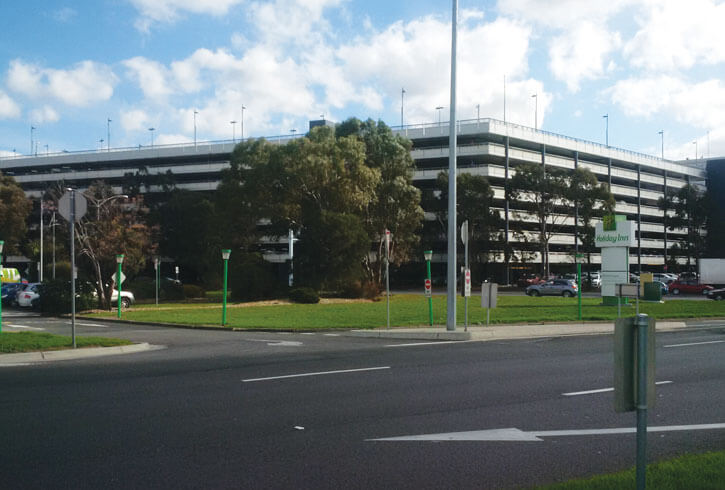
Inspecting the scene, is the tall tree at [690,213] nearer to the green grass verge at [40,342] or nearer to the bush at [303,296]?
the bush at [303,296]

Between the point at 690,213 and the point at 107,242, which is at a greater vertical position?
the point at 690,213

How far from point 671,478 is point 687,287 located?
5926cm

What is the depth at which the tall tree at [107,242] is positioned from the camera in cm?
3553

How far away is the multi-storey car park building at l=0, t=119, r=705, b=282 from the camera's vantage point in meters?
77.6

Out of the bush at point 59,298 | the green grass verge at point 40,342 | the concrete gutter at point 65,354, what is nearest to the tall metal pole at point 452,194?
the concrete gutter at point 65,354

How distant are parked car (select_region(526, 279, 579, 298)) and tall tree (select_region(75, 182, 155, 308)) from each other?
29959 millimetres

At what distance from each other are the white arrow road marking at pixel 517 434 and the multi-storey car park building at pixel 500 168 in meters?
60.0

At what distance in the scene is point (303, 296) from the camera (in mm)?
42219

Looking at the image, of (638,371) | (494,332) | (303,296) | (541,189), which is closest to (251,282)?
(303,296)

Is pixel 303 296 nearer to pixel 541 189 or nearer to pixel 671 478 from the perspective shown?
pixel 541 189

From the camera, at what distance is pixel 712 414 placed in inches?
350

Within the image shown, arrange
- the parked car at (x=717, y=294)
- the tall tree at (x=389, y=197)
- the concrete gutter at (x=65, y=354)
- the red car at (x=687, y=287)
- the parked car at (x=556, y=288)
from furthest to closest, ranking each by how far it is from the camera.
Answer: the red car at (x=687, y=287) → the parked car at (x=556, y=288) → the tall tree at (x=389, y=197) → the parked car at (x=717, y=294) → the concrete gutter at (x=65, y=354)

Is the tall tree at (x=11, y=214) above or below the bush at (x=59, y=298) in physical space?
above

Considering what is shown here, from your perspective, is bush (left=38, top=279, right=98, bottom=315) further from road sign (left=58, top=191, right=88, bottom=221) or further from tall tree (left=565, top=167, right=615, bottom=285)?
tall tree (left=565, top=167, right=615, bottom=285)
